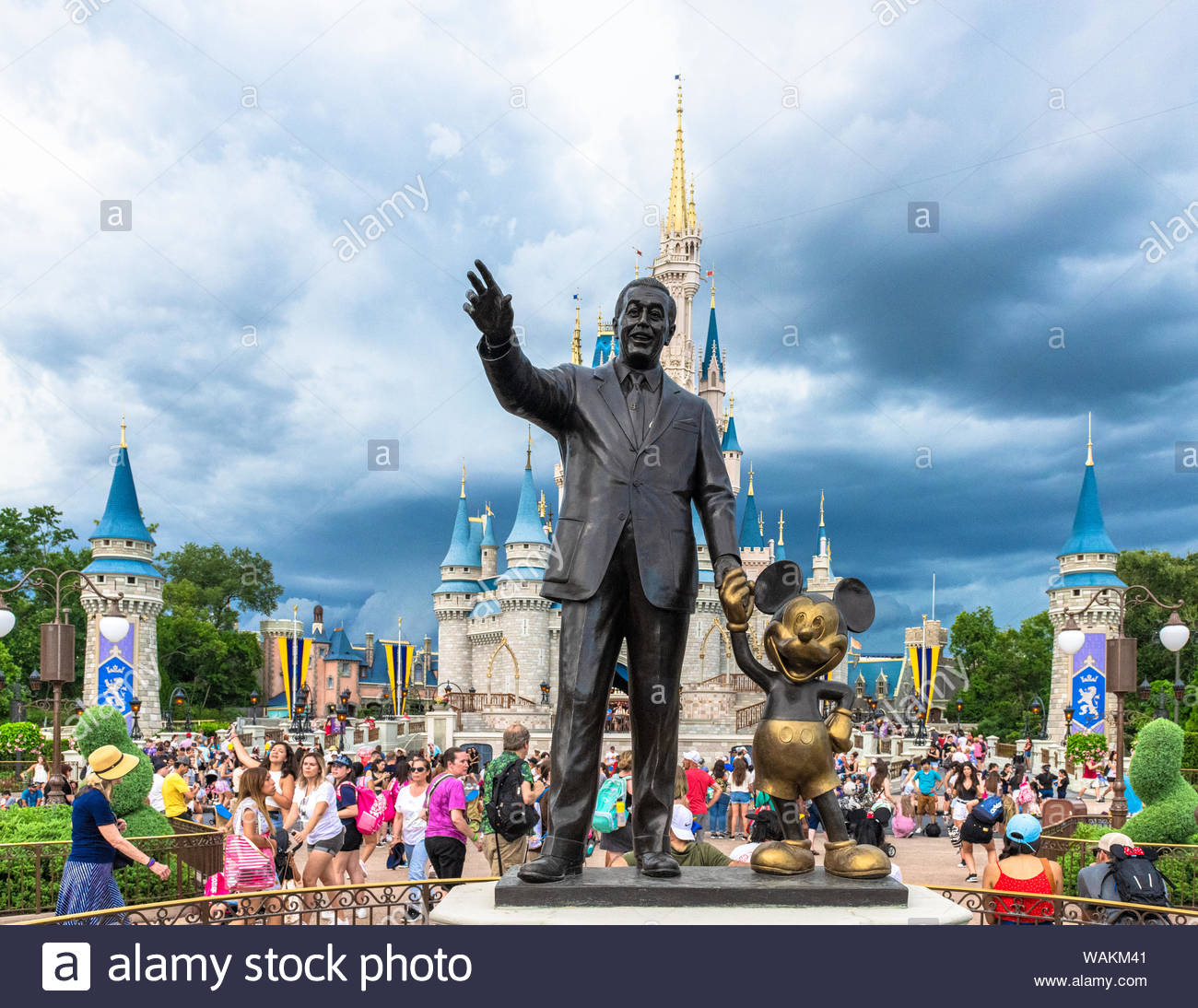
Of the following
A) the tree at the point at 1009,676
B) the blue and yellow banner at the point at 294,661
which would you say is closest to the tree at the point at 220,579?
the blue and yellow banner at the point at 294,661

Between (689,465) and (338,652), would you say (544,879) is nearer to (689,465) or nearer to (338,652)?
(689,465)

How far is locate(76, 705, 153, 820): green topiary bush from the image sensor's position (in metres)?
8.69

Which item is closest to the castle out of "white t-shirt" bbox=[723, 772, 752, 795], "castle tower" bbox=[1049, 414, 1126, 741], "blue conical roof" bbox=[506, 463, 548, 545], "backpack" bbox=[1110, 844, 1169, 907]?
"blue conical roof" bbox=[506, 463, 548, 545]

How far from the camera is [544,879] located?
13.9 feet

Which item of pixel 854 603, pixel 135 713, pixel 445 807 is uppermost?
pixel 854 603

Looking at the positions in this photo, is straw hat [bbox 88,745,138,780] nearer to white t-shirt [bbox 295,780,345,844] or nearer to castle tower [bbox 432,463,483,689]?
white t-shirt [bbox 295,780,345,844]

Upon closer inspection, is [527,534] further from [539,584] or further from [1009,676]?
[1009,676]

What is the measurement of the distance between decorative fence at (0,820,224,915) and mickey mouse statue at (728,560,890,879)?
5.92 meters

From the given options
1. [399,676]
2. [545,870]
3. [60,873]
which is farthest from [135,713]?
[545,870]

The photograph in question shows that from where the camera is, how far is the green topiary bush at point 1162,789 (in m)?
8.53

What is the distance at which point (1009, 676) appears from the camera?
173 ft

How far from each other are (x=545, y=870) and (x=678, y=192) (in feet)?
213

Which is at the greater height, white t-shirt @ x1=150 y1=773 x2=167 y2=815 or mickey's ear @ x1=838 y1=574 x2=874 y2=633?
mickey's ear @ x1=838 y1=574 x2=874 y2=633
